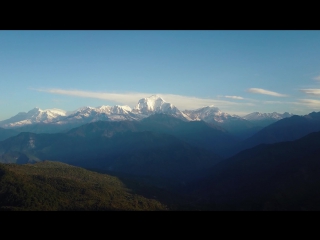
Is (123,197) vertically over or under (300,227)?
under

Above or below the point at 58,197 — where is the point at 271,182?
above

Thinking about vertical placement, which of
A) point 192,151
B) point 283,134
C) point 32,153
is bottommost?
point 32,153

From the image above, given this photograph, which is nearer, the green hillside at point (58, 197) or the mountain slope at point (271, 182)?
the green hillside at point (58, 197)

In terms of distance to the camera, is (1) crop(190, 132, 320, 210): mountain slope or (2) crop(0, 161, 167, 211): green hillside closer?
(2) crop(0, 161, 167, 211): green hillside

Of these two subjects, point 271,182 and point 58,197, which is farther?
point 271,182
